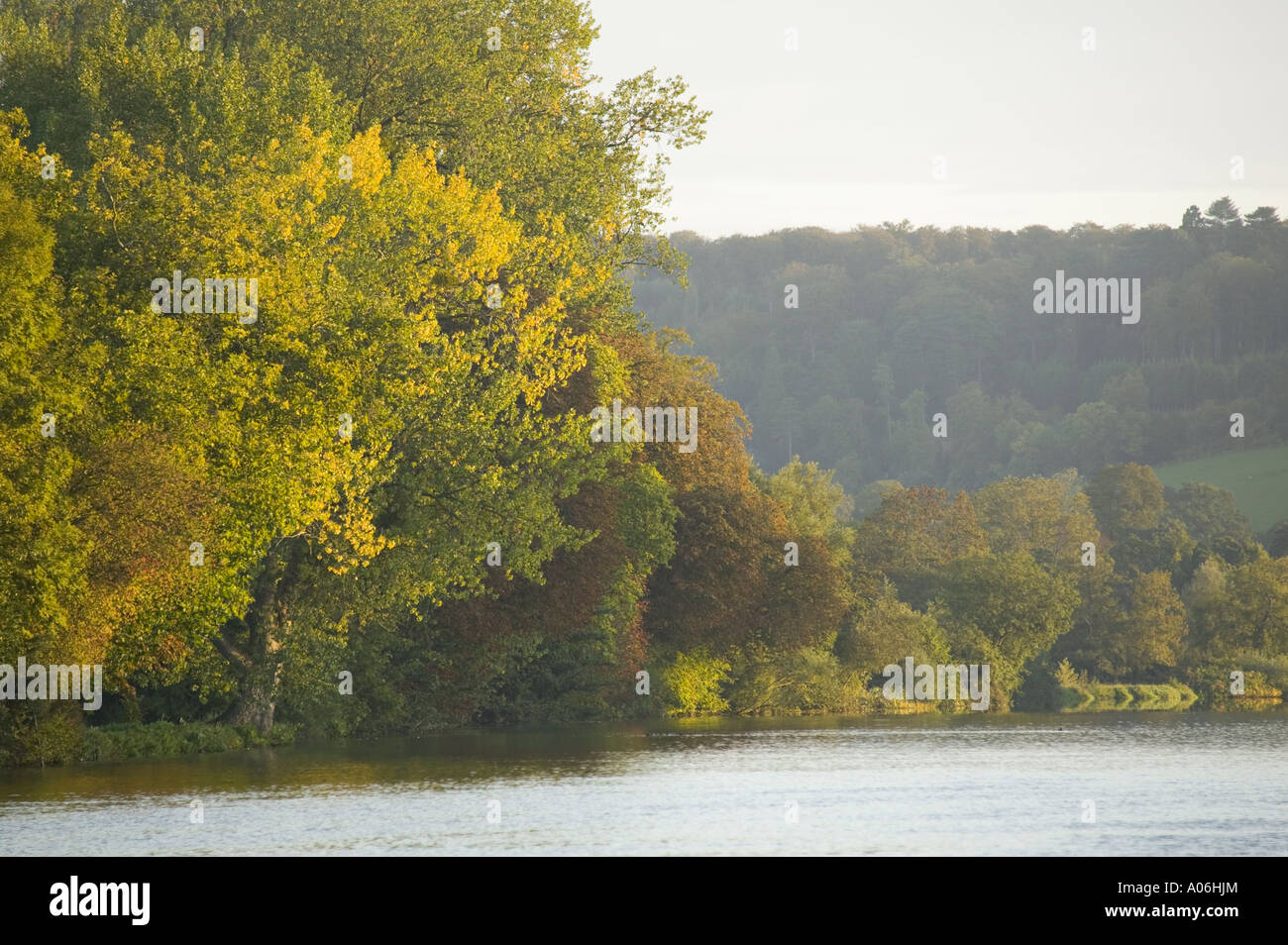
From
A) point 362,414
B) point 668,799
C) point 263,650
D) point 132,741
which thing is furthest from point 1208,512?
point 668,799

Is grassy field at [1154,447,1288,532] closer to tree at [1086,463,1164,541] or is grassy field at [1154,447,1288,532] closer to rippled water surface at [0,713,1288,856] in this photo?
tree at [1086,463,1164,541]

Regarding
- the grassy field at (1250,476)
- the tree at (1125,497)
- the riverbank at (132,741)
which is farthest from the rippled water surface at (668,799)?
the grassy field at (1250,476)

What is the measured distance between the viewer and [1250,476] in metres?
166

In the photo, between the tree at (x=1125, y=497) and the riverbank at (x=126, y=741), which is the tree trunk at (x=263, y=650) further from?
the tree at (x=1125, y=497)

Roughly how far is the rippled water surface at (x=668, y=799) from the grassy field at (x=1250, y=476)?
11217cm

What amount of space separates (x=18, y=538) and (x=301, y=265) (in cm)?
974

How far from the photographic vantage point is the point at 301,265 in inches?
1575

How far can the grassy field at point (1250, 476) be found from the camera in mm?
154625

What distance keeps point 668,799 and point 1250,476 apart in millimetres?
146777

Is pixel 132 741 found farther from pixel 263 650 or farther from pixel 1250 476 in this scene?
pixel 1250 476

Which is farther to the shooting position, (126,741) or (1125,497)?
(1125,497)

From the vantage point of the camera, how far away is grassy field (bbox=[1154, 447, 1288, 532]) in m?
155
